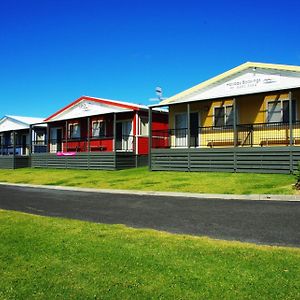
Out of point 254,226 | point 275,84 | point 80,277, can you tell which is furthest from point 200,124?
point 80,277

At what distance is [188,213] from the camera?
1003 cm

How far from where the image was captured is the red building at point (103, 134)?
87.7ft

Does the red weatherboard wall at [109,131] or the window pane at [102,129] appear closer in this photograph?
the red weatherboard wall at [109,131]

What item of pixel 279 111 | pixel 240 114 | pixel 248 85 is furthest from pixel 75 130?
pixel 279 111

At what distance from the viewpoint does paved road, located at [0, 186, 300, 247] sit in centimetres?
761

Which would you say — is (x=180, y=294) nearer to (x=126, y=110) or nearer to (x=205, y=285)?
(x=205, y=285)

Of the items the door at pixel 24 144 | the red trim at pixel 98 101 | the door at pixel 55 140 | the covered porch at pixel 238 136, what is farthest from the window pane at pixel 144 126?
the door at pixel 24 144

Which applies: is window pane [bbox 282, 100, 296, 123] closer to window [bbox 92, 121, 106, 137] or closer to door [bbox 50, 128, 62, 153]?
window [bbox 92, 121, 106, 137]

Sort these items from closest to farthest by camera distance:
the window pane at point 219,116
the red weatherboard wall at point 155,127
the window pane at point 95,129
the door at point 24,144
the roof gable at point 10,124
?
the window pane at point 219,116, the red weatherboard wall at point 155,127, the window pane at point 95,129, the roof gable at point 10,124, the door at point 24,144

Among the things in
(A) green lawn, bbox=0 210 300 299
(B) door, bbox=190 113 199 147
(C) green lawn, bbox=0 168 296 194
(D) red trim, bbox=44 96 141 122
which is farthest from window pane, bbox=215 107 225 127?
(A) green lawn, bbox=0 210 300 299

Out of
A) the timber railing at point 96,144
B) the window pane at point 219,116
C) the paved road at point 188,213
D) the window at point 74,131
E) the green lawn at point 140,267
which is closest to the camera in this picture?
the green lawn at point 140,267

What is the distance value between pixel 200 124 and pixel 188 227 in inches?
625

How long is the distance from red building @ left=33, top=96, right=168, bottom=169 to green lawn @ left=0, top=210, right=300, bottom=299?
18.5m

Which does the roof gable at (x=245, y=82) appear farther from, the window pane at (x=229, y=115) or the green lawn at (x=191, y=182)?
the green lawn at (x=191, y=182)
